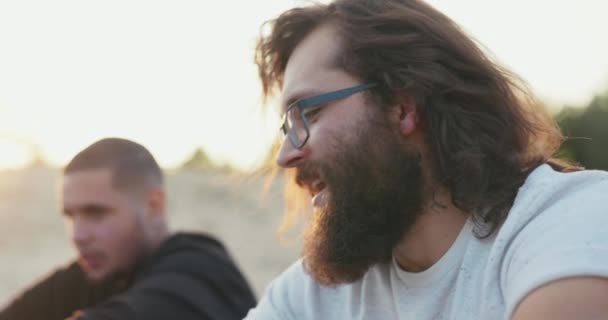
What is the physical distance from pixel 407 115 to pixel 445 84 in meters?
0.14

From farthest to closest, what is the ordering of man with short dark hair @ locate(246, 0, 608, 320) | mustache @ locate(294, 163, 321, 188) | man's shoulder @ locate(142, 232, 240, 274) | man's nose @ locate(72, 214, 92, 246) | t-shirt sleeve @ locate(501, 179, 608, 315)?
man's nose @ locate(72, 214, 92, 246), man's shoulder @ locate(142, 232, 240, 274), mustache @ locate(294, 163, 321, 188), man with short dark hair @ locate(246, 0, 608, 320), t-shirt sleeve @ locate(501, 179, 608, 315)

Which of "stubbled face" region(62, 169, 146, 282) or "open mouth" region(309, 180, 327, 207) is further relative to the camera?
"stubbled face" region(62, 169, 146, 282)

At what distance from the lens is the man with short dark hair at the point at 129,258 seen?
4.51 m

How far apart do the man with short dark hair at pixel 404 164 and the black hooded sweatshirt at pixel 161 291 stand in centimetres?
118

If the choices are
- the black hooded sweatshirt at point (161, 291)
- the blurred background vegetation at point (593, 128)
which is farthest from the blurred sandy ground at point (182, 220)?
the black hooded sweatshirt at point (161, 291)

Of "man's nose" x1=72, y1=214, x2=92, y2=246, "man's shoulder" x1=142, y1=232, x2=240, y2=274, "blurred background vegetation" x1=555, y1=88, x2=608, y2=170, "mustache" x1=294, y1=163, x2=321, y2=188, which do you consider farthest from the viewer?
"blurred background vegetation" x1=555, y1=88, x2=608, y2=170

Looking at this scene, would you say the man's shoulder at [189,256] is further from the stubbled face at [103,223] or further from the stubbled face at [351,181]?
the stubbled face at [351,181]

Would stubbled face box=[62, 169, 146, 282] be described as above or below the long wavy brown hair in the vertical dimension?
below

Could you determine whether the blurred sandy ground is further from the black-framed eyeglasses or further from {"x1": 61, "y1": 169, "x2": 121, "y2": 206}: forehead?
the black-framed eyeglasses

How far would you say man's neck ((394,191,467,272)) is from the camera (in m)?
2.89

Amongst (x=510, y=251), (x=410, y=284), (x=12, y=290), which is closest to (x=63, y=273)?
(x=410, y=284)

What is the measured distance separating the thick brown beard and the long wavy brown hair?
124 millimetres

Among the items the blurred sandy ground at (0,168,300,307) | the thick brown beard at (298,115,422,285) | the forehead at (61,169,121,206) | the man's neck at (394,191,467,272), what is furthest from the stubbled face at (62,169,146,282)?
the blurred sandy ground at (0,168,300,307)

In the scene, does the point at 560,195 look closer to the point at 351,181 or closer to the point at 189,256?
the point at 351,181
